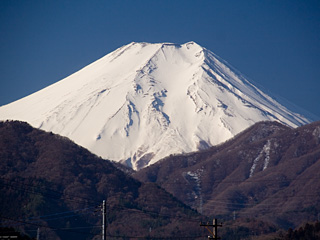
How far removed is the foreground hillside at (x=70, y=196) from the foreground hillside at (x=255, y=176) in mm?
19416

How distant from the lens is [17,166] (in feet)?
392

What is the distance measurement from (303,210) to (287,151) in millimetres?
44309

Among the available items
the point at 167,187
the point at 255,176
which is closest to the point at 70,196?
the point at 167,187

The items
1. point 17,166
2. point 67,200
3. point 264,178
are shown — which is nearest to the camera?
point 67,200

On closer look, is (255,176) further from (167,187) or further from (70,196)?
(70,196)

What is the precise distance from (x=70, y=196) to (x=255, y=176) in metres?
64.1

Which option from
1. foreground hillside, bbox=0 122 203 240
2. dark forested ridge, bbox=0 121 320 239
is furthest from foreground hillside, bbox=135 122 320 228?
foreground hillside, bbox=0 122 203 240

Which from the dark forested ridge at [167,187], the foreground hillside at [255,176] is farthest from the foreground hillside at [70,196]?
the foreground hillside at [255,176]

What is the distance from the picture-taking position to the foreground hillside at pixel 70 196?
96750 mm

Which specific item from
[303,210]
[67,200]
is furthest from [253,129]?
[67,200]

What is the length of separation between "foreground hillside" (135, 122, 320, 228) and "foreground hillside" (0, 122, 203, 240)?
19416mm

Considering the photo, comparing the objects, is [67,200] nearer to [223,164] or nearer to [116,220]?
[116,220]

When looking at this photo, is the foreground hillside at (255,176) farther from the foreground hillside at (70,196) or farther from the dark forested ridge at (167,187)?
the foreground hillside at (70,196)

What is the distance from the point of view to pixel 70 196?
11144cm
